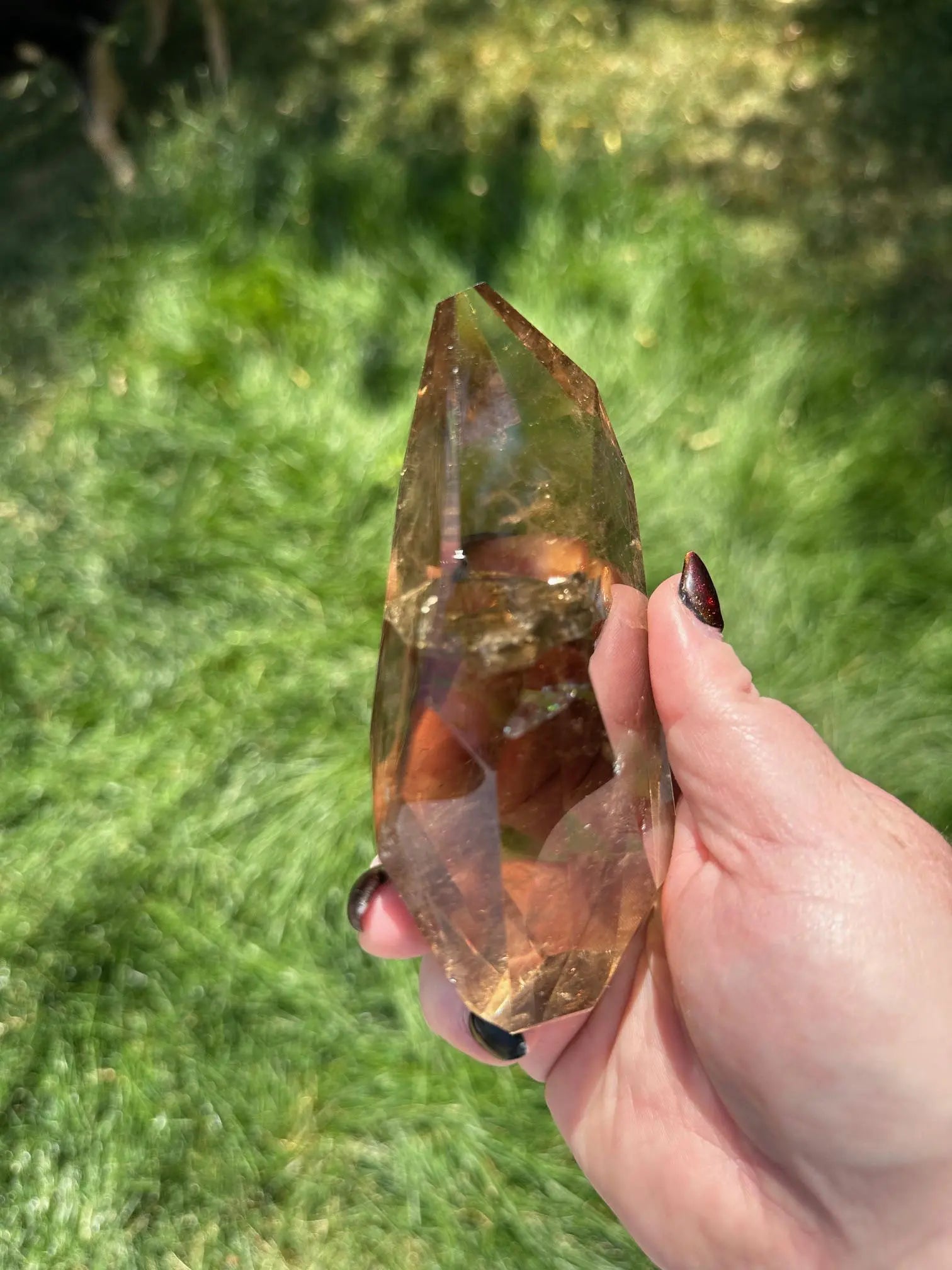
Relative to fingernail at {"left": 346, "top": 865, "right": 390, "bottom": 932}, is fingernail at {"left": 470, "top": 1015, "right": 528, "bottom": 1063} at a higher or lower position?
lower

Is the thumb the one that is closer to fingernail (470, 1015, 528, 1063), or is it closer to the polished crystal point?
the polished crystal point

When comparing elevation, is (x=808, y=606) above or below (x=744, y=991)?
below

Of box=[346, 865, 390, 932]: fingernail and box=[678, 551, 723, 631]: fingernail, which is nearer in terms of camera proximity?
box=[678, 551, 723, 631]: fingernail

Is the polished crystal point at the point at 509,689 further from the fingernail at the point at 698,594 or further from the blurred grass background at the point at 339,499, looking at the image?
the blurred grass background at the point at 339,499

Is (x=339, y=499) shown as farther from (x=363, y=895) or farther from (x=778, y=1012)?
(x=778, y=1012)

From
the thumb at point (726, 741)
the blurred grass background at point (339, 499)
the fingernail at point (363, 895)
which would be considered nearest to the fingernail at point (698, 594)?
the thumb at point (726, 741)

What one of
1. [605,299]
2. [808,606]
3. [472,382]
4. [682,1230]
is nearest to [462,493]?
[472,382]

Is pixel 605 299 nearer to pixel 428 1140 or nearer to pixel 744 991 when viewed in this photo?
pixel 744 991

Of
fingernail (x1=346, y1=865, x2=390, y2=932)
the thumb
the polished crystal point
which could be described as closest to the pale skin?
the thumb
